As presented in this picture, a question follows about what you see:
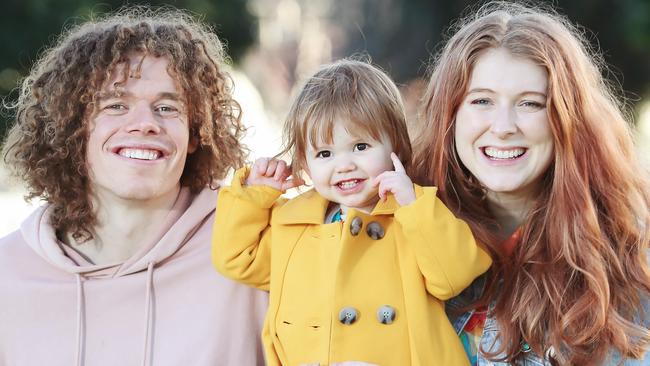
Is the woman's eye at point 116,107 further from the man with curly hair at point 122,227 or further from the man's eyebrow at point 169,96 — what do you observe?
the man's eyebrow at point 169,96

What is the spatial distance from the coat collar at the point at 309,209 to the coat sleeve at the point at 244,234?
0.20ft

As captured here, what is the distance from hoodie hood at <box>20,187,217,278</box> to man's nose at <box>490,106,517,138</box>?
1117 mm

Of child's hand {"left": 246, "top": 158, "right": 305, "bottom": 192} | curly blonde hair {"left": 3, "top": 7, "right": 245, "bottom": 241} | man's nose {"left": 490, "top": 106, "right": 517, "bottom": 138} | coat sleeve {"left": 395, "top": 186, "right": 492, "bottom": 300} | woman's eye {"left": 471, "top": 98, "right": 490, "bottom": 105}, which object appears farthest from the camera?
curly blonde hair {"left": 3, "top": 7, "right": 245, "bottom": 241}

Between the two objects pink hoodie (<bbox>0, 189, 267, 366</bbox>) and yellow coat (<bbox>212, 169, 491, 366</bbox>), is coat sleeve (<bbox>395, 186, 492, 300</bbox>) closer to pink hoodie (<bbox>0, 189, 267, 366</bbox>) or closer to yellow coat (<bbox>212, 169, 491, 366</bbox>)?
yellow coat (<bbox>212, 169, 491, 366</bbox>)

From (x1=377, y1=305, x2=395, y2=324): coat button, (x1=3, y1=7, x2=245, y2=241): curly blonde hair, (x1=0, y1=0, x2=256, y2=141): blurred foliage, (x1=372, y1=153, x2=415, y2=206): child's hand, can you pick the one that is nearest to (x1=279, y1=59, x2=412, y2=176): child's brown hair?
(x1=372, y1=153, x2=415, y2=206): child's hand

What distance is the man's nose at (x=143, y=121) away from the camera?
3.44 meters

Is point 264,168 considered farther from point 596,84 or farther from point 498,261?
point 596,84

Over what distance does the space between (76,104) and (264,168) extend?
2.52 ft

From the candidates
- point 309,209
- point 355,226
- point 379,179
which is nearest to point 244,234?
point 309,209

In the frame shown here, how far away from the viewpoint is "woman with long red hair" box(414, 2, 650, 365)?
9.91 ft

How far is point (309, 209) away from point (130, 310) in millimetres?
805

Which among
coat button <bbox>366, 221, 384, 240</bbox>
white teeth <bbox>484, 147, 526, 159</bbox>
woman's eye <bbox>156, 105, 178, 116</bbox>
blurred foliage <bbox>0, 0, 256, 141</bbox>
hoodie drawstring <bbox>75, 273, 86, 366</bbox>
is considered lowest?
hoodie drawstring <bbox>75, 273, 86, 366</bbox>

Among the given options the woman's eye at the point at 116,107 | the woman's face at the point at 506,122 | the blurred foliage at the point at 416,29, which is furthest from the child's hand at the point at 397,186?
the blurred foliage at the point at 416,29

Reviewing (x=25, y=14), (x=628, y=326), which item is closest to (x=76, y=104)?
(x=628, y=326)
